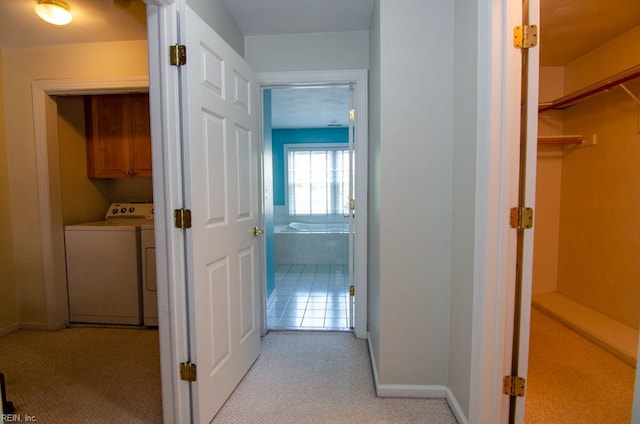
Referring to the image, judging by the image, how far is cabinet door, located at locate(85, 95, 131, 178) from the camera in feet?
10.0

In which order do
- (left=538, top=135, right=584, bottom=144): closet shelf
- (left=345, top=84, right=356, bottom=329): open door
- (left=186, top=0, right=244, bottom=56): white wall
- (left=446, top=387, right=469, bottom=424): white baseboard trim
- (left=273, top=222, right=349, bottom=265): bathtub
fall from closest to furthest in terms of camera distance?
(left=446, top=387, right=469, bottom=424): white baseboard trim, (left=186, top=0, right=244, bottom=56): white wall, (left=345, top=84, right=356, bottom=329): open door, (left=538, top=135, right=584, bottom=144): closet shelf, (left=273, top=222, right=349, bottom=265): bathtub

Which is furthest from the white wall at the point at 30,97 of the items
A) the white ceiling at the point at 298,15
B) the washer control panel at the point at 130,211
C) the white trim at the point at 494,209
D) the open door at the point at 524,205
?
the open door at the point at 524,205

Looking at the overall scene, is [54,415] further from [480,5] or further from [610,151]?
[610,151]

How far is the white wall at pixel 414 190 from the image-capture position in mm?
1658

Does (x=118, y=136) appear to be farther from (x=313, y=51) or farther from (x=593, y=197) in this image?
(x=593, y=197)

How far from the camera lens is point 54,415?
169cm

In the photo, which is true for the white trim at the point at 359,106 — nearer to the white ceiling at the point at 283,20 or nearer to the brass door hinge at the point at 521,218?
the white ceiling at the point at 283,20

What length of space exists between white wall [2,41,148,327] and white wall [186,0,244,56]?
2.74ft

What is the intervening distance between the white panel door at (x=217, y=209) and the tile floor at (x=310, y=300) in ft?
2.54

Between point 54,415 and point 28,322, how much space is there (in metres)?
1.51

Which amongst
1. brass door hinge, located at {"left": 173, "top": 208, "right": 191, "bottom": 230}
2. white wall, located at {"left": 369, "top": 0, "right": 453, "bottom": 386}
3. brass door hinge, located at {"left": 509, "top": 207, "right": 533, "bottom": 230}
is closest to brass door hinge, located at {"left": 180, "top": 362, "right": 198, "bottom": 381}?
brass door hinge, located at {"left": 173, "top": 208, "right": 191, "bottom": 230}

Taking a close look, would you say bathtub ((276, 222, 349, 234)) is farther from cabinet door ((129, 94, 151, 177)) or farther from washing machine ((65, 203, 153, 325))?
washing machine ((65, 203, 153, 325))

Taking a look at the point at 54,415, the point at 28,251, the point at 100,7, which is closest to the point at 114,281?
the point at 28,251

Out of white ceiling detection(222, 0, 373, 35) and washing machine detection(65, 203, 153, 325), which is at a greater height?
white ceiling detection(222, 0, 373, 35)
